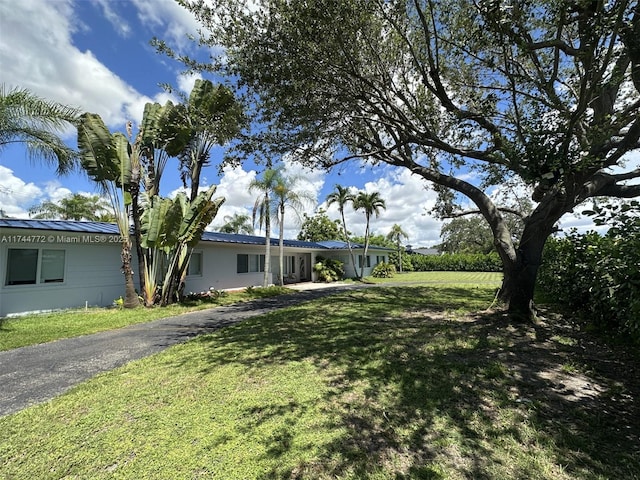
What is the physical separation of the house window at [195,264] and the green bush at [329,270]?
425 inches

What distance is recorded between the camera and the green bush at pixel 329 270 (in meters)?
25.5

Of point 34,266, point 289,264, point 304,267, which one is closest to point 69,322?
point 34,266

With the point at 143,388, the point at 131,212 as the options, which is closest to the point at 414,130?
the point at 143,388

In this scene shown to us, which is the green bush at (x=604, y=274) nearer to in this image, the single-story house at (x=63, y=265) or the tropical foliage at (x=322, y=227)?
the single-story house at (x=63, y=265)

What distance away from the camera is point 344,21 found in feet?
21.9

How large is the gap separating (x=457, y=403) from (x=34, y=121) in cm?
1131

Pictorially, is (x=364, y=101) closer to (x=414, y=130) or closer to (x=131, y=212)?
(x=414, y=130)

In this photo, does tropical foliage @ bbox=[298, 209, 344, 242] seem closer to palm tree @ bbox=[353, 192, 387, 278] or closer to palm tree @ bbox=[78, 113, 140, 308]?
palm tree @ bbox=[353, 192, 387, 278]

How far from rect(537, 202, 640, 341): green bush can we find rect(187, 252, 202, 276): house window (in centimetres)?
1496

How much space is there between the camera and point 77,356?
623cm

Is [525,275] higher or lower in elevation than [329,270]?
higher

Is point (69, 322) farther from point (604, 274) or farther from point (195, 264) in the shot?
point (604, 274)

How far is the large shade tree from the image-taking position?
4980 mm

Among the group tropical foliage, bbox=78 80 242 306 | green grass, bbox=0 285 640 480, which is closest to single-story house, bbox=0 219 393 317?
tropical foliage, bbox=78 80 242 306
